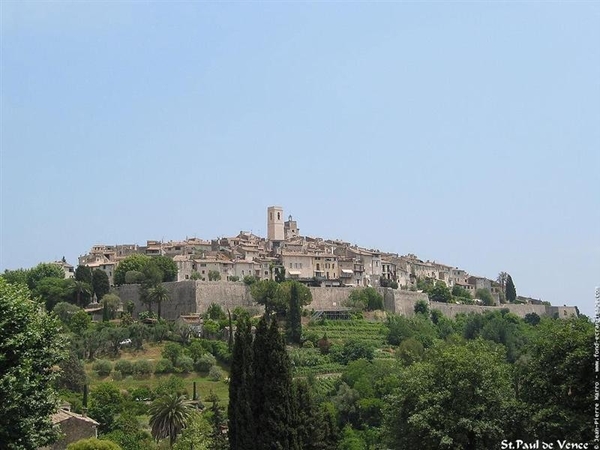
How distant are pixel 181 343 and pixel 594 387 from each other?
55.9 meters

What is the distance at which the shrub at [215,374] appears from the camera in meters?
71.6

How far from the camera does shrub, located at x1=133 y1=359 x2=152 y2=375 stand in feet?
237

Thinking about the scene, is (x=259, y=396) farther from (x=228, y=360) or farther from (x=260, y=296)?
(x=260, y=296)

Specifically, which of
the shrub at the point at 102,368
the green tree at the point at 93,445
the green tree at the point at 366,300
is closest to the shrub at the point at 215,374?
the shrub at the point at 102,368

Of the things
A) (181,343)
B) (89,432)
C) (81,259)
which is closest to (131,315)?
(181,343)

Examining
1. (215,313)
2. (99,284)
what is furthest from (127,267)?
(215,313)

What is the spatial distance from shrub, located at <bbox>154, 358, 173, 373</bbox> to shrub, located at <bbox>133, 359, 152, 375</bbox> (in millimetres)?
487

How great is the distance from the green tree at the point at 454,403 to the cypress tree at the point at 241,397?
481 centimetres

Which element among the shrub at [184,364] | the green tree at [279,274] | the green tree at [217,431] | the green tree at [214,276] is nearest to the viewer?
the green tree at [217,431]

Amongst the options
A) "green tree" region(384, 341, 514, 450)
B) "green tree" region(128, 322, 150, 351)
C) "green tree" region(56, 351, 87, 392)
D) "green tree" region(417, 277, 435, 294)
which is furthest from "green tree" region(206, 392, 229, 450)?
"green tree" region(417, 277, 435, 294)

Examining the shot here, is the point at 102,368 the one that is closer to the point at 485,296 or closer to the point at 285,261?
the point at 285,261

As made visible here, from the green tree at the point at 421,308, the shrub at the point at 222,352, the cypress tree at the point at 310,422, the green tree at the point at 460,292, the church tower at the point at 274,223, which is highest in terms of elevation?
the church tower at the point at 274,223

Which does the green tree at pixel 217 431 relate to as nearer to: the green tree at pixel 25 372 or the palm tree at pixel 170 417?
the palm tree at pixel 170 417

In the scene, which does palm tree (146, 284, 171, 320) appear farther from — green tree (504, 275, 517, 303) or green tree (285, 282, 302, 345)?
green tree (504, 275, 517, 303)
